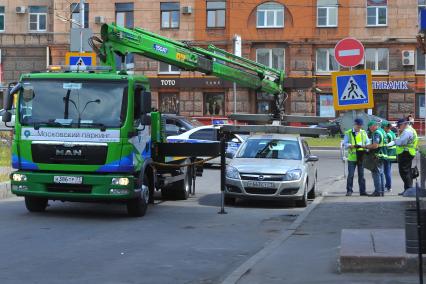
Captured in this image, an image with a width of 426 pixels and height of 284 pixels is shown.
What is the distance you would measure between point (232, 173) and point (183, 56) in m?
2.92

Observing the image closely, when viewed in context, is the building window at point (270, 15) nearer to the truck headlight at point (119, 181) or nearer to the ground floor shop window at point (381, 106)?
the ground floor shop window at point (381, 106)

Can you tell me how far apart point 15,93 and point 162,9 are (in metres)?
37.1

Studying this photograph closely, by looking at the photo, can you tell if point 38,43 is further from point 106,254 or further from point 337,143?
point 106,254

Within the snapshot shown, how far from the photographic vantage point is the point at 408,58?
47.2 m

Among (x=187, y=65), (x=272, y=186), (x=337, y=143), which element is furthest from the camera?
(x=337, y=143)

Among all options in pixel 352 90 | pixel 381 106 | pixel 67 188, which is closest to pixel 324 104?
pixel 381 106

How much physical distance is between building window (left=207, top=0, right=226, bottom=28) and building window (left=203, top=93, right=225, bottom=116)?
4471mm

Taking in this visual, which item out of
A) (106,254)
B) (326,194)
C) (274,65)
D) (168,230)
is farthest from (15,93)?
(274,65)

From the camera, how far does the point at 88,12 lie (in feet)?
167

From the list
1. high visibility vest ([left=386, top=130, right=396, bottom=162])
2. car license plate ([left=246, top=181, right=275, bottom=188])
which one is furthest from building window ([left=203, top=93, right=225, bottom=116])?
car license plate ([left=246, top=181, right=275, bottom=188])

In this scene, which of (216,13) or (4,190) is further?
(216,13)

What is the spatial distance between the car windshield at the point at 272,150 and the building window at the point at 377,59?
3182 cm

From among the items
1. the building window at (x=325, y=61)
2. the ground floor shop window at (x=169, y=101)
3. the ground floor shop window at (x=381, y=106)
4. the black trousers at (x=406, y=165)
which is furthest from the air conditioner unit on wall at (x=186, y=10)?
the black trousers at (x=406, y=165)

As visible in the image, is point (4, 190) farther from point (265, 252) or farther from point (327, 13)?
point (327, 13)
